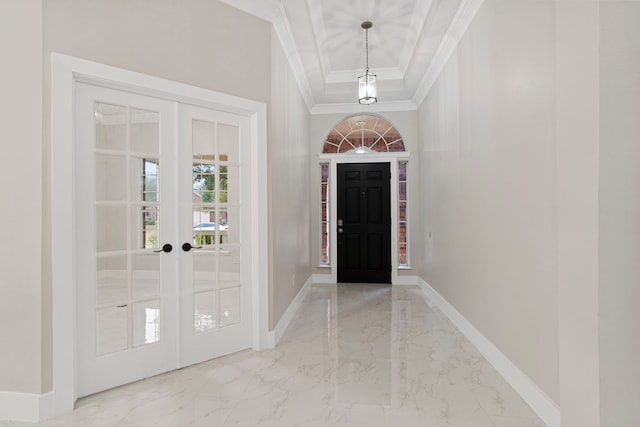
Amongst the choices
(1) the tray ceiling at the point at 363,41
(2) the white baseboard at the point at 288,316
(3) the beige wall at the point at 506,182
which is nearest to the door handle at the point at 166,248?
(2) the white baseboard at the point at 288,316

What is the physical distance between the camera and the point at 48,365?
1984 mm

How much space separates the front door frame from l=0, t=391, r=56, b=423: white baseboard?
4128mm

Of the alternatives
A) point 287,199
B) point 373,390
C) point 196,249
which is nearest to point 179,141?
point 196,249

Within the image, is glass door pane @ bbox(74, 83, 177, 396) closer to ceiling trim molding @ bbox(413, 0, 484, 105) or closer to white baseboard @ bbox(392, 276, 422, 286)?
ceiling trim molding @ bbox(413, 0, 484, 105)

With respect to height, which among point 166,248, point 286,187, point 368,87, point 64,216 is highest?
point 368,87

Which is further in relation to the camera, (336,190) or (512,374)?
(336,190)

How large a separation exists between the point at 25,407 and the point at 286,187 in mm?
2643

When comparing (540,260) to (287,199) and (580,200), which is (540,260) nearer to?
(580,200)

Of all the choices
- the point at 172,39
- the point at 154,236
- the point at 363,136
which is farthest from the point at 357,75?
the point at 154,236

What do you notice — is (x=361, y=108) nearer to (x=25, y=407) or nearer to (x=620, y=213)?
(x=620, y=213)

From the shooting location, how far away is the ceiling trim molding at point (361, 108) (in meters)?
5.47

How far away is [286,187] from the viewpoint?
3746 millimetres

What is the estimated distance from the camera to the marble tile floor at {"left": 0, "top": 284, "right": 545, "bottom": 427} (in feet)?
6.44

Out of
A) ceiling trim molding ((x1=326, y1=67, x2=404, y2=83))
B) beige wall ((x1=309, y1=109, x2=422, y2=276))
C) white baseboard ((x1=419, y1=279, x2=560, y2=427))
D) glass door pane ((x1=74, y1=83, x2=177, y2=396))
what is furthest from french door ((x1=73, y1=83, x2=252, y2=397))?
beige wall ((x1=309, y1=109, x2=422, y2=276))
